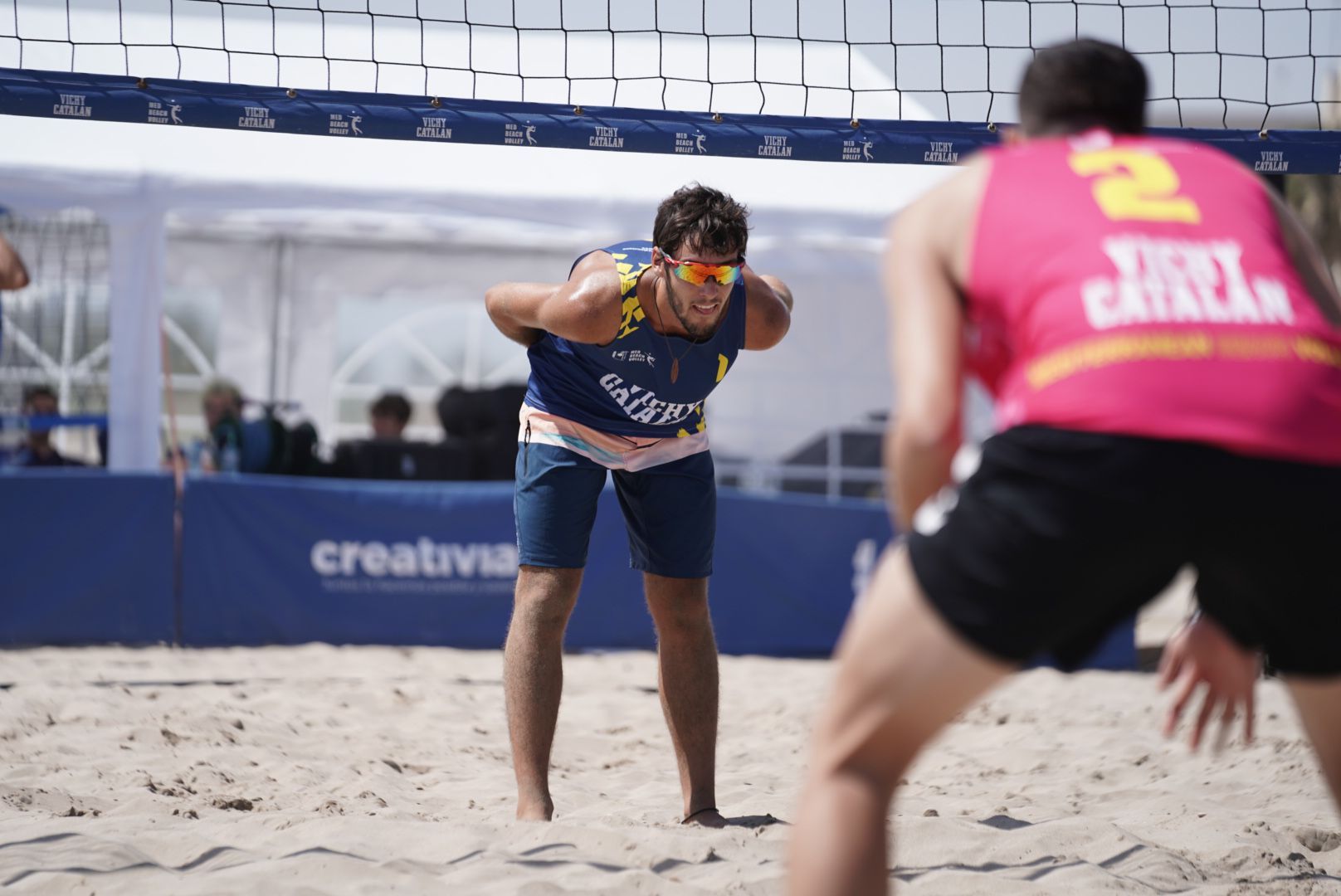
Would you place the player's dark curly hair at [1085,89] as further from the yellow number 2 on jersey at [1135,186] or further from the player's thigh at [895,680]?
the player's thigh at [895,680]

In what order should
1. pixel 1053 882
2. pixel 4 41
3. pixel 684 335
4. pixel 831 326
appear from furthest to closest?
1. pixel 831 326
2. pixel 4 41
3. pixel 684 335
4. pixel 1053 882

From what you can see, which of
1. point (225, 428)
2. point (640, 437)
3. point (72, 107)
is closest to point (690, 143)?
point (640, 437)

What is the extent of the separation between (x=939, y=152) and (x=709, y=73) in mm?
872

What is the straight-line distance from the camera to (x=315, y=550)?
21.1 ft

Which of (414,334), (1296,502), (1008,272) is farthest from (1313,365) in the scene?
(414,334)

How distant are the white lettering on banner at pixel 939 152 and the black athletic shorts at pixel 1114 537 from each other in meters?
2.34

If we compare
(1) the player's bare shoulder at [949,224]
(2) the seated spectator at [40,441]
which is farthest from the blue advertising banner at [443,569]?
(1) the player's bare shoulder at [949,224]

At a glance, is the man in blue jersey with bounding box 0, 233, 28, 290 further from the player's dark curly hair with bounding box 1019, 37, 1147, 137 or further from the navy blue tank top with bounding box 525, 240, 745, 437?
the player's dark curly hair with bounding box 1019, 37, 1147, 137

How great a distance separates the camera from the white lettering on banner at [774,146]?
3551 mm

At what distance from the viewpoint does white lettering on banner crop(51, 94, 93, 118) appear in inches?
129

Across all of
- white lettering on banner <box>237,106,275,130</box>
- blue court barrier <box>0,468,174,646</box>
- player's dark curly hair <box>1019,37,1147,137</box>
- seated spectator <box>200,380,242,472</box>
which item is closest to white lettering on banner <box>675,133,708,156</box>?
white lettering on banner <box>237,106,275,130</box>

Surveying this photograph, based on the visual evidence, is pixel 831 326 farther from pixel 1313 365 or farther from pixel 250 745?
pixel 1313 365

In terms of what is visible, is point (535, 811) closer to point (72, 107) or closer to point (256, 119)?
point (256, 119)

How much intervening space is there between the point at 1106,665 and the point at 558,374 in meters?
4.33
